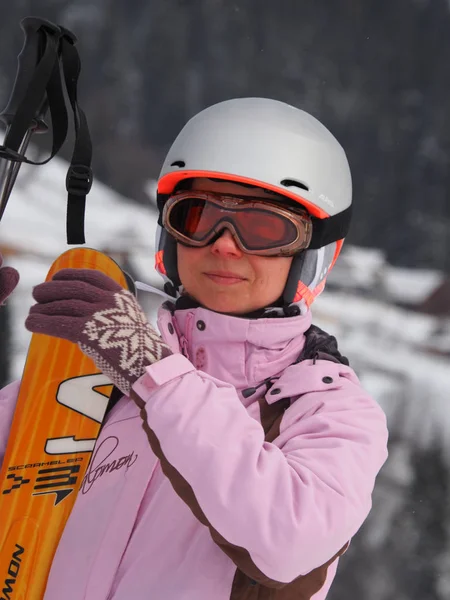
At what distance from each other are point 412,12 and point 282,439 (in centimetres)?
1232

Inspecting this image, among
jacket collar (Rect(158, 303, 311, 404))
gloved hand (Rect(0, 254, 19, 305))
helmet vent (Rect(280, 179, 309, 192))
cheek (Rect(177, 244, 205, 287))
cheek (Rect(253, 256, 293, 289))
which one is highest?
helmet vent (Rect(280, 179, 309, 192))

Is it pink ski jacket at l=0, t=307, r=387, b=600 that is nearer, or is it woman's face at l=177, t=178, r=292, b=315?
pink ski jacket at l=0, t=307, r=387, b=600

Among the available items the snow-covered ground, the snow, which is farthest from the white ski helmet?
the snow

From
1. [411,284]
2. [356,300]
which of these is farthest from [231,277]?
[411,284]

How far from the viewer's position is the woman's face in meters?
1.36

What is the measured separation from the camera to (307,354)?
4.50 feet

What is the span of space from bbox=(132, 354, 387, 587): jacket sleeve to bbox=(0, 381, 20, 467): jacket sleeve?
0.72 metres

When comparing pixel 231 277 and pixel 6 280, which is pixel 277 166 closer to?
pixel 231 277

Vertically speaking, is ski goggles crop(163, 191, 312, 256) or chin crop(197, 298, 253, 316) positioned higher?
ski goggles crop(163, 191, 312, 256)

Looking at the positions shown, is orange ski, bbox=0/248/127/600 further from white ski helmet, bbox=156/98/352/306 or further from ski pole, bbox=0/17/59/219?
ski pole, bbox=0/17/59/219

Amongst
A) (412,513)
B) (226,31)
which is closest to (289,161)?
(412,513)

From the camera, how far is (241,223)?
1370mm

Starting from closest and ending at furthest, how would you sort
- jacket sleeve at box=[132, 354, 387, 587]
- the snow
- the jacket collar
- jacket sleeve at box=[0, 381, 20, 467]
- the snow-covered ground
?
jacket sleeve at box=[132, 354, 387, 587]
the jacket collar
jacket sleeve at box=[0, 381, 20, 467]
the snow-covered ground
the snow

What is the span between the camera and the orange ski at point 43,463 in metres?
1.53
